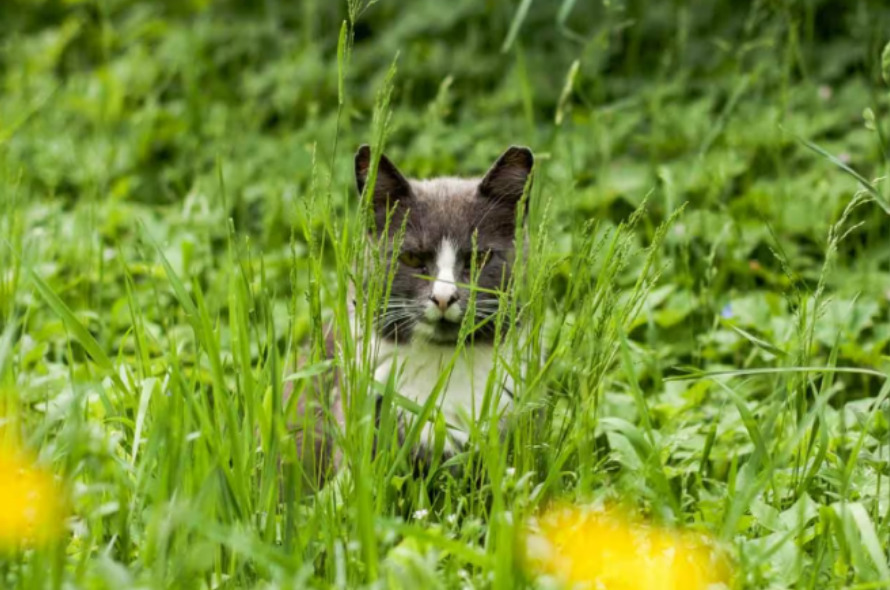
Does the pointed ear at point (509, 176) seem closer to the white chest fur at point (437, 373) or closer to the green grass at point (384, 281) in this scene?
the green grass at point (384, 281)

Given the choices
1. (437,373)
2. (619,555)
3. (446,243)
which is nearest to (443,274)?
(446,243)

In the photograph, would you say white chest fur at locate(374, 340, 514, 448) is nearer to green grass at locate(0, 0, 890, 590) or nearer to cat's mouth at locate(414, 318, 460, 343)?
cat's mouth at locate(414, 318, 460, 343)

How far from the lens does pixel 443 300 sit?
271 centimetres

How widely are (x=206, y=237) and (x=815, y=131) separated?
7.25ft

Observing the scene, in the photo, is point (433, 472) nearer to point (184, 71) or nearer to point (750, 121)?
point (750, 121)

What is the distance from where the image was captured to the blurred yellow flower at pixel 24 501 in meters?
1.50

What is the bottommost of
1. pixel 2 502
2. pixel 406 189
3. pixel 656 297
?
pixel 656 297

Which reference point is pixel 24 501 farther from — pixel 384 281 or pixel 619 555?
pixel 384 281

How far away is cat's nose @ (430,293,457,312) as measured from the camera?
271cm

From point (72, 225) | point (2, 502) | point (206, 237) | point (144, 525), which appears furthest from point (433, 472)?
point (72, 225)

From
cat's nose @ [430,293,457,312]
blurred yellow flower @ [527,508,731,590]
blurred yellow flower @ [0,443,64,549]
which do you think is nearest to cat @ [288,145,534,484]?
cat's nose @ [430,293,457,312]

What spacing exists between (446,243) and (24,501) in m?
1.35

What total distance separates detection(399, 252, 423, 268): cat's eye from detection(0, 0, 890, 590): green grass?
0.76ft

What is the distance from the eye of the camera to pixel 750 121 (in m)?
4.76
